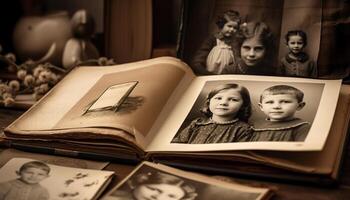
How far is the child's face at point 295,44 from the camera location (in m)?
0.96

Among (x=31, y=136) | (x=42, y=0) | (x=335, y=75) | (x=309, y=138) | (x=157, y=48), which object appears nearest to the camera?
(x=309, y=138)

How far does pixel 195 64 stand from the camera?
102 centimetres

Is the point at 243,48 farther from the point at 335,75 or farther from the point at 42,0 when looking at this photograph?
the point at 42,0

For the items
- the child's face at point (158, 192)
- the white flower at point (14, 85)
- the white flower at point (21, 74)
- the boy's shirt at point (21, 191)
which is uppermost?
the white flower at point (21, 74)

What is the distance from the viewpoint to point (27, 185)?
2.26 ft

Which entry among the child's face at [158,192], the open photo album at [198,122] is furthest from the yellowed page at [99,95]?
the child's face at [158,192]

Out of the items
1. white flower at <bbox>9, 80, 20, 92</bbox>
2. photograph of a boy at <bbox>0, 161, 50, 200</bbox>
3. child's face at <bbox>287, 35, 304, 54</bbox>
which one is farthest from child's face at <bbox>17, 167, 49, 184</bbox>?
child's face at <bbox>287, 35, 304, 54</bbox>

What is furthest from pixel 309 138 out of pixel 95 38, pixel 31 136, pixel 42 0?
pixel 42 0

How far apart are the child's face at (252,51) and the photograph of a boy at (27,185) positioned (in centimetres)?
41

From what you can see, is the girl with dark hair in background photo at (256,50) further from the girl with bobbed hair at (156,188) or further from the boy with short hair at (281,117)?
the girl with bobbed hair at (156,188)

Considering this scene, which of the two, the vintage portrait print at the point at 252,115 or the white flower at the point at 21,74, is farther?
the white flower at the point at 21,74

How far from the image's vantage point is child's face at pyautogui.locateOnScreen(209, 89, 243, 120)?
79 cm

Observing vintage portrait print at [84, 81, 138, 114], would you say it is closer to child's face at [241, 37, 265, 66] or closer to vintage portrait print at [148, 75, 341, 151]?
vintage portrait print at [148, 75, 341, 151]

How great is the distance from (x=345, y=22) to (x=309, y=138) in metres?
0.32
